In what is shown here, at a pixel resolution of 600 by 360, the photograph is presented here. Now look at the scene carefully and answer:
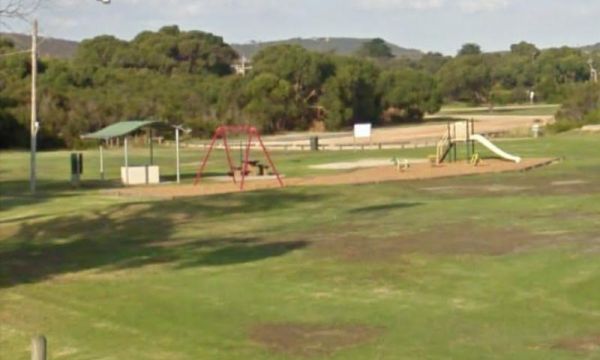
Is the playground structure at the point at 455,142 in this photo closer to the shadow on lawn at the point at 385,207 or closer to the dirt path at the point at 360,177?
the dirt path at the point at 360,177

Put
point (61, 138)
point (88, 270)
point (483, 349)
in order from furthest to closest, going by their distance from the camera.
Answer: point (61, 138), point (88, 270), point (483, 349)

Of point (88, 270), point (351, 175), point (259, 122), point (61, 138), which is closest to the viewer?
point (88, 270)

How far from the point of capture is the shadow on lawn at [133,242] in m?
22.3

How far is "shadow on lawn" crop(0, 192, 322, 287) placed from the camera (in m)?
22.3

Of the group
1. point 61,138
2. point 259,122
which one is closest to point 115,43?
point 259,122

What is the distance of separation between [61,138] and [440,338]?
73531mm

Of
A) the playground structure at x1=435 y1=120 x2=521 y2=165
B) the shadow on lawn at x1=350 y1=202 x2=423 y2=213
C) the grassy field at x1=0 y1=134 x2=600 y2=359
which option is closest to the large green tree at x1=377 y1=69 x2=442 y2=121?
the playground structure at x1=435 y1=120 x2=521 y2=165

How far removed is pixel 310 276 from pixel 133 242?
7054 mm

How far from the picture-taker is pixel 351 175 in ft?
150

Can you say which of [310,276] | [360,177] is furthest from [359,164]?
[310,276]

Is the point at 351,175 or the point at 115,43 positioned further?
the point at 115,43

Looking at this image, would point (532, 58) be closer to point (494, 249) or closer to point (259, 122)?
point (259, 122)

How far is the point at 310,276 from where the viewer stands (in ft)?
65.4

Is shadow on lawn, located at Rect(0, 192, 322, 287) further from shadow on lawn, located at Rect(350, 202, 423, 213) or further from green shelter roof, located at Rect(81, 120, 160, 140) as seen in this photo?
green shelter roof, located at Rect(81, 120, 160, 140)
